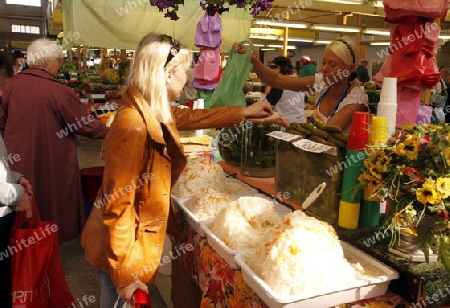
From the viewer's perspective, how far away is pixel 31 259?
228 centimetres

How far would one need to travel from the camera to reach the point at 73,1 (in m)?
5.84

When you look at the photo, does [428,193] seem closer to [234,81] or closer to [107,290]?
[107,290]

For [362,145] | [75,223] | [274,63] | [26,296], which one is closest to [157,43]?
[362,145]

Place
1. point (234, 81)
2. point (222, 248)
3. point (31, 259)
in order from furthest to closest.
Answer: point (234, 81) < point (31, 259) < point (222, 248)

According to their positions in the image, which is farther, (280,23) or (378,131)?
(280,23)

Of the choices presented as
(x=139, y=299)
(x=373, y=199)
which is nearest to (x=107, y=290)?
(x=139, y=299)

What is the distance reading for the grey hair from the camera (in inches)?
141

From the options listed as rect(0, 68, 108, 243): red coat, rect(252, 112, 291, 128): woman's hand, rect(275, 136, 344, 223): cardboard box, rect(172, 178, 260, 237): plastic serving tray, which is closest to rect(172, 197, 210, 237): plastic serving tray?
rect(172, 178, 260, 237): plastic serving tray

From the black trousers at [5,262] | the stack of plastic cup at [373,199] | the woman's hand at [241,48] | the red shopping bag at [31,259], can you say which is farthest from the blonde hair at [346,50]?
the black trousers at [5,262]

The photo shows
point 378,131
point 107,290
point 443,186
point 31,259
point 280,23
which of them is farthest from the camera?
point 280,23

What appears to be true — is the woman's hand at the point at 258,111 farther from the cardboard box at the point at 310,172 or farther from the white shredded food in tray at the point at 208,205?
the white shredded food in tray at the point at 208,205

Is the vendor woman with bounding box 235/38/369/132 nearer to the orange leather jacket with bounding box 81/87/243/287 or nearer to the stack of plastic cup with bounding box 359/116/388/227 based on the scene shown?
the stack of plastic cup with bounding box 359/116/388/227

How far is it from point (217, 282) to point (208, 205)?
0.38 metres

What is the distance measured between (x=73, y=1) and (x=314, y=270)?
18.8 ft
